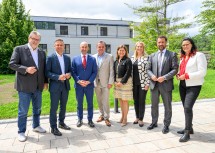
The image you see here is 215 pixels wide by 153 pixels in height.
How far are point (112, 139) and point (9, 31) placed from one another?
18.2m

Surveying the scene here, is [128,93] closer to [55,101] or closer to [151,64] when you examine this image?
[151,64]

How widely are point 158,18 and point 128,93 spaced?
772 cm

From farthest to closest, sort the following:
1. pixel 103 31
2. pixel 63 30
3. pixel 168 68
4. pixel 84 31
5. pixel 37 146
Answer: pixel 103 31 < pixel 84 31 < pixel 63 30 < pixel 168 68 < pixel 37 146

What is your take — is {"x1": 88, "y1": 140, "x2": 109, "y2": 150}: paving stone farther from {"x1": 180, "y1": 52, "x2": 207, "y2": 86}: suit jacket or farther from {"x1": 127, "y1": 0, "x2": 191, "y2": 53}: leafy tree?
{"x1": 127, "y1": 0, "x2": 191, "y2": 53}: leafy tree

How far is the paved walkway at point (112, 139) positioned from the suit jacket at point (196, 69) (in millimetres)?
1165

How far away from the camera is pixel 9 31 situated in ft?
64.1

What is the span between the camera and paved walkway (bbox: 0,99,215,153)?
3.99 m

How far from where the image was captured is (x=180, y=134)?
471 cm

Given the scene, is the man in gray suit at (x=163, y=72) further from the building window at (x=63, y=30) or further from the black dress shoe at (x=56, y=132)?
the building window at (x=63, y=30)

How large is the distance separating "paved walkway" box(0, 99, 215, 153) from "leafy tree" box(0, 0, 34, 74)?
15.3 m

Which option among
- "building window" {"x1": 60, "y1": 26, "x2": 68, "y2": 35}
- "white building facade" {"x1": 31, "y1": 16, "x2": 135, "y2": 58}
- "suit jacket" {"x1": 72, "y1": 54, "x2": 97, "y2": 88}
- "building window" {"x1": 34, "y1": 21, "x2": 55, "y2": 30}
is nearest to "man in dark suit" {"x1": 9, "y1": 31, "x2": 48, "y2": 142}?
"suit jacket" {"x1": 72, "y1": 54, "x2": 97, "y2": 88}

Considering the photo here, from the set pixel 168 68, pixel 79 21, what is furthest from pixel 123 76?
pixel 79 21

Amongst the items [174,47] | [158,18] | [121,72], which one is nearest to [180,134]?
[121,72]

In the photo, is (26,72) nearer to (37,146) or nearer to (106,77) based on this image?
(37,146)
